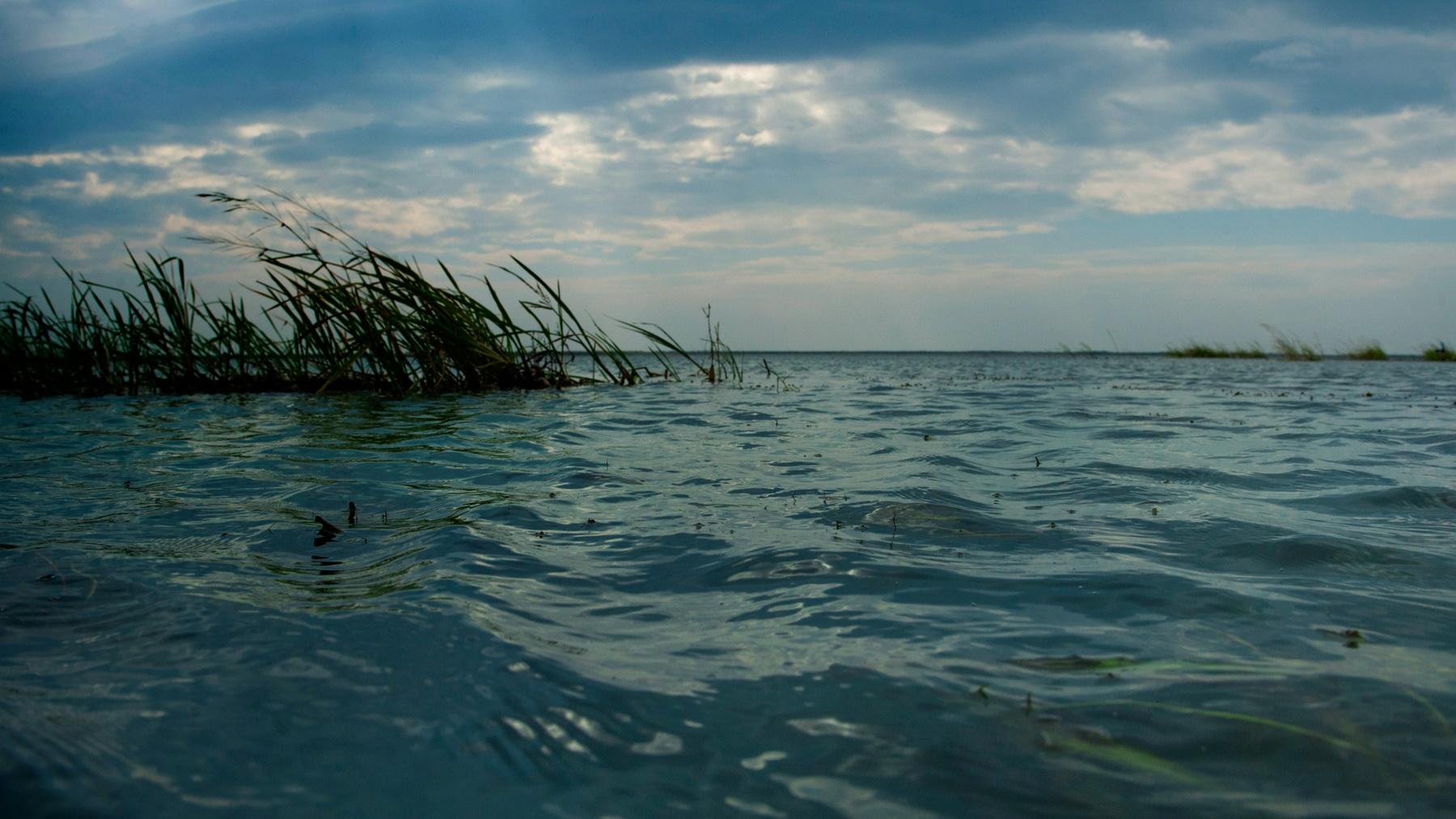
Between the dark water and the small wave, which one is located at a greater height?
the small wave

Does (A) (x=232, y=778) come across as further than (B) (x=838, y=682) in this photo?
No

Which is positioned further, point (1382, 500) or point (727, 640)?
point (1382, 500)

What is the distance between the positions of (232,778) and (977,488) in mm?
3711

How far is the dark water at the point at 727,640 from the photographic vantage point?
1.56 meters

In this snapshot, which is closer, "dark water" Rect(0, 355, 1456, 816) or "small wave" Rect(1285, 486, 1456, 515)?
"dark water" Rect(0, 355, 1456, 816)

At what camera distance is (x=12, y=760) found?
5.24 ft

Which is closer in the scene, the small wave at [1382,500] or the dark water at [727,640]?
the dark water at [727,640]

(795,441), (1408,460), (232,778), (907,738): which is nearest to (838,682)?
(907,738)

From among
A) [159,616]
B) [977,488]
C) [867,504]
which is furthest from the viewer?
[977,488]

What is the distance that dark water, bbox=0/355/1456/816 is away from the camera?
5.13 ft

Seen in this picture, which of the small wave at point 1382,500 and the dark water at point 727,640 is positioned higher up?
the small wave at point 1382,500

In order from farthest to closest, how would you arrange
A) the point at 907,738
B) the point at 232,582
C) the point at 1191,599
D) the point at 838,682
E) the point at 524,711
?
the point at 232,582 < the point at 1191,599 < the point at 838,682 < the point at 524,711 < the point at 907,738

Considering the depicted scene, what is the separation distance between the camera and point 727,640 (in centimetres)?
232

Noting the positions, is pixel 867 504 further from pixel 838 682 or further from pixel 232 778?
pixel 232 778
